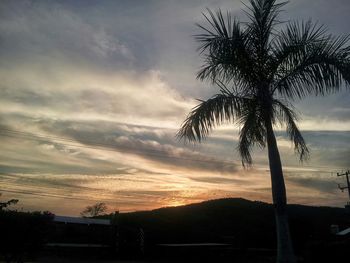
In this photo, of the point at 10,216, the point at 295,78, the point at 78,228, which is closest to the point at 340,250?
the point at 295,78

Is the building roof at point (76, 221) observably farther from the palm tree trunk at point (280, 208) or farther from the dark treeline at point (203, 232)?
the palm tree trunk at point (280, 208)

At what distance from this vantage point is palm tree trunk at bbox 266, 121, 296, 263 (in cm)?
845

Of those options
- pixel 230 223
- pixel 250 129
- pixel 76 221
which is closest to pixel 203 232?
pixel 230 223

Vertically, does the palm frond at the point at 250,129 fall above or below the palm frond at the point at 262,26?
below

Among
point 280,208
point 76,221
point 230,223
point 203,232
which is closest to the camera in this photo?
point 280,208

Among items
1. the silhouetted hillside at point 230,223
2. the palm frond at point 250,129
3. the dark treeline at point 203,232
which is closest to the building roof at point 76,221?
the dark treeline at point 203,232

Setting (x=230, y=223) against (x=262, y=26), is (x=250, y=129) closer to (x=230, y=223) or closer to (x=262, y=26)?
(x=262, y=26)

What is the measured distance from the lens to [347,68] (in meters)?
9.03

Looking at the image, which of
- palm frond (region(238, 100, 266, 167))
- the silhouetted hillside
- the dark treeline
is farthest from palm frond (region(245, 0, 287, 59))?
the silhouetted hillside

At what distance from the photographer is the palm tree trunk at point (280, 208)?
333 inches

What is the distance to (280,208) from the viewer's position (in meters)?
8.70

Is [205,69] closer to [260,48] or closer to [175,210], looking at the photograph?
[260,48]

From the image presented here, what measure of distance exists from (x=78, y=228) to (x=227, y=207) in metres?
28.4

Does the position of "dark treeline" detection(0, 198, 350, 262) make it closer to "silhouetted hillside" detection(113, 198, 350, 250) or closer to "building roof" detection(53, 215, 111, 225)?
"silhouetted hillside" detection(113, 198, 350, 250)
